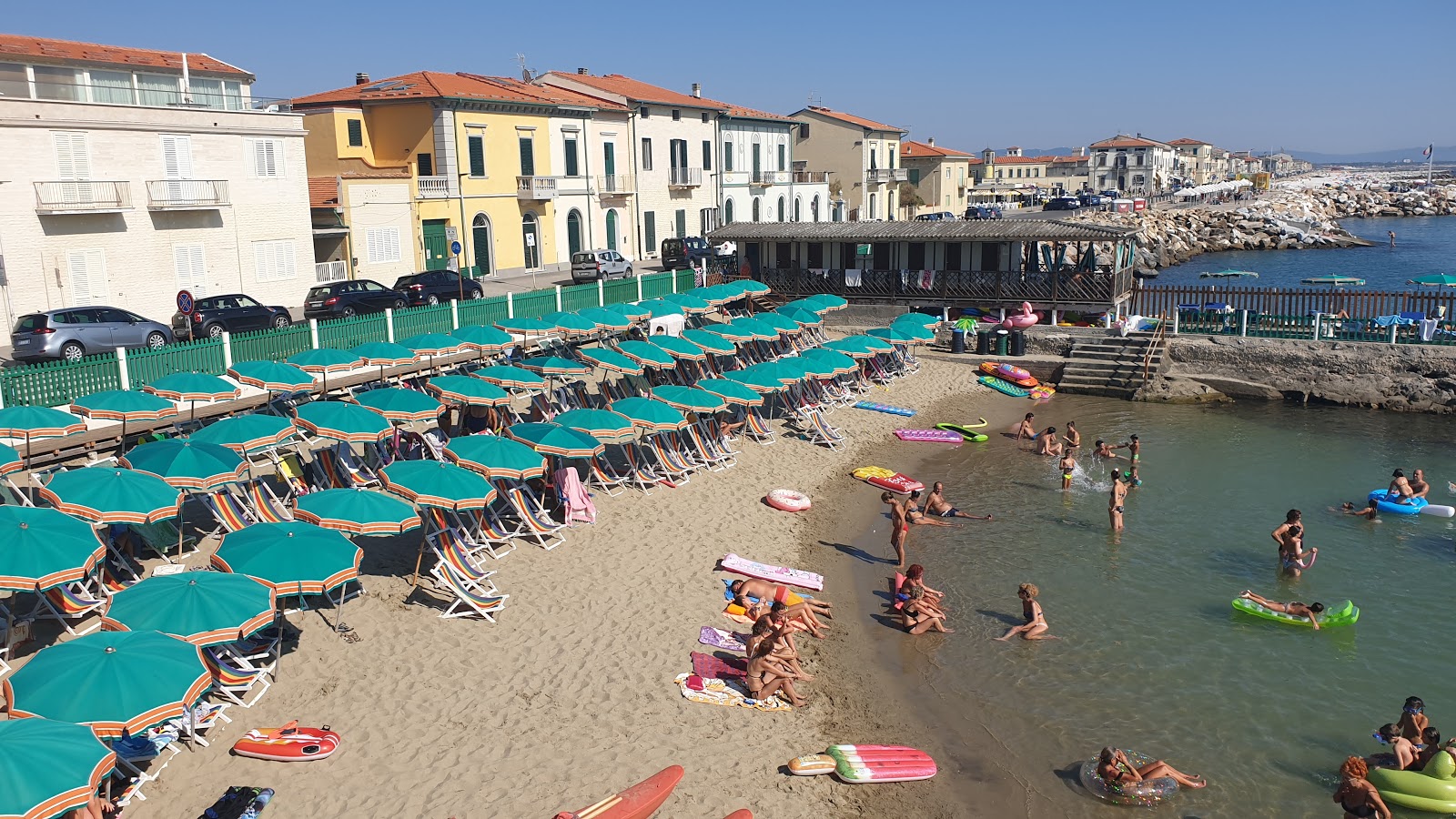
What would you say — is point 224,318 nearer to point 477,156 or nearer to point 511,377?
point 511,377

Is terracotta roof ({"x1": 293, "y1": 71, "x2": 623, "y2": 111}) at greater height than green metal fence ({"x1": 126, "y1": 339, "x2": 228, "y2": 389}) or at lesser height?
greater

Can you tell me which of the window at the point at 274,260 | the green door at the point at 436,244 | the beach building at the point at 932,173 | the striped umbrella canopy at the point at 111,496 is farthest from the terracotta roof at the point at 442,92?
the beach building at the point at 932,173

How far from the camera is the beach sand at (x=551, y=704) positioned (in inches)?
348

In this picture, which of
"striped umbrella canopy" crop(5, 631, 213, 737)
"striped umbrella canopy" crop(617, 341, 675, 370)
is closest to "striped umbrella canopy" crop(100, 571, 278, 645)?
"striped umbrella canopy" crop(5, 631, 213, 737)

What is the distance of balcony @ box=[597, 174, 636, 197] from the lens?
42156mm

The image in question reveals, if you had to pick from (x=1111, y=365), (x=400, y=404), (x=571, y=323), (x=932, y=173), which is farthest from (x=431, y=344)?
(x=932, y=173)

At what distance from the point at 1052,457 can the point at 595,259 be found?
19129 millimetres

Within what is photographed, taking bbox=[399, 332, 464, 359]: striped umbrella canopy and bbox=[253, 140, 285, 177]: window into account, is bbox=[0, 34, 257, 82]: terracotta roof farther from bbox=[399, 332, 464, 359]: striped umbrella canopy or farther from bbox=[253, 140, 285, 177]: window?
bbox=[399, 332, 464, 359]: striped umbrella canopy

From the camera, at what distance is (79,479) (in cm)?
1148

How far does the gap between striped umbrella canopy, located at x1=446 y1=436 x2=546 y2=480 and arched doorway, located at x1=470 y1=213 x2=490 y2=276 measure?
79.3 ft

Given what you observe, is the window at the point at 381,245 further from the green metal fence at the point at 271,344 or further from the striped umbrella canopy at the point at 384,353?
the striped umbrella canopy at the point at 384,353

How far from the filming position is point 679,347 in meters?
22.2

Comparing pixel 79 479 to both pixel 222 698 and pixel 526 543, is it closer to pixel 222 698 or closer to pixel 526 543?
pixel 222 698

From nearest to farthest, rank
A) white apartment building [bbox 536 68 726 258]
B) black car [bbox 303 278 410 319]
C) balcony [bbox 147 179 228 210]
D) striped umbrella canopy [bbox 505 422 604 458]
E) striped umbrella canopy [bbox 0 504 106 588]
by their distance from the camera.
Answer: striped umbrella canopy [bbox 0 504 106 588], striped umbrella canopy [bbox 505 422 604 458], balcony [bbox 147 179 228 210], black car [bbox 303 278 410 319], white apartment building [bbox 536 68 726 258]
